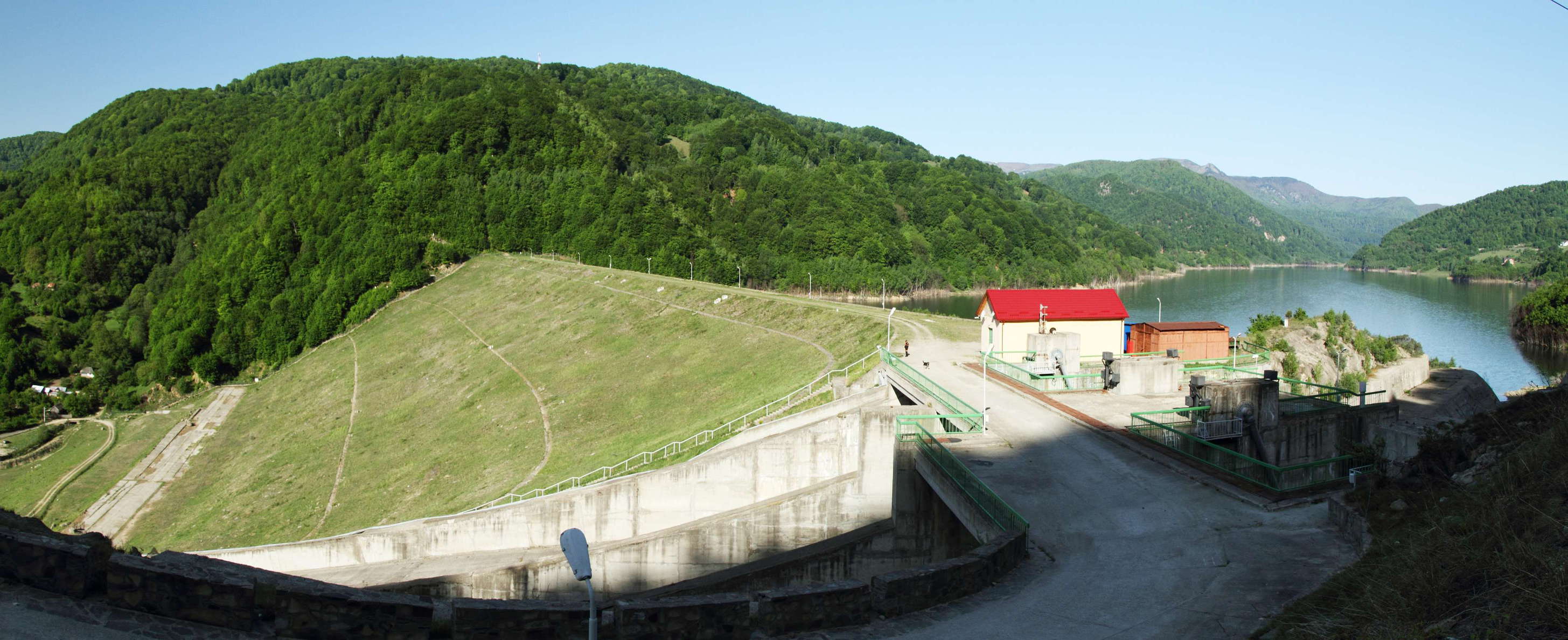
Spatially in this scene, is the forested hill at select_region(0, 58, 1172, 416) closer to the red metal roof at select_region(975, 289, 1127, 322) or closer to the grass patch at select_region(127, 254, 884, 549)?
the grass patch at select_region(127, 254, 884, 549)

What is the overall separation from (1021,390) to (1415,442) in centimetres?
1017

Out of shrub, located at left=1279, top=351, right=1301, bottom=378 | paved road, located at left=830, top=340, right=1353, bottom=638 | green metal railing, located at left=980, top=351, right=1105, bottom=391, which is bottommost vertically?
shrub, located at left=1279, top=351, right=1301, bottom=378

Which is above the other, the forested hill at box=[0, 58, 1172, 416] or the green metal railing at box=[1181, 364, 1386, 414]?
the forested hill at box=[0, 58, 1172, 416]

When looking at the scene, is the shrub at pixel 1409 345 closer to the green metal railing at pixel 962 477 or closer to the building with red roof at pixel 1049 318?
the building with red roof at pixel 1049 318

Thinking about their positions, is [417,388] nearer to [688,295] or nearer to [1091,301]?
[688,295]

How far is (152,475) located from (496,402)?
23.5 m

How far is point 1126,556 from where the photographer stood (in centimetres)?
1403

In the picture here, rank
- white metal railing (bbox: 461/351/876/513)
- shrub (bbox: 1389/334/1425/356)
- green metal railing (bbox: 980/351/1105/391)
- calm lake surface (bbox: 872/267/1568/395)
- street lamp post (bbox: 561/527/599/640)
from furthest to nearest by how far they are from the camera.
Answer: calm lake surface (bbox: 872/267/1568/395), shrub (bbox: 1389/334/1425/356), white metal railing (bbox: 461/351/876/513), green metal railing (bbox: 980/351/1105/391), street lamp post (bbox: 561/527/599/640)

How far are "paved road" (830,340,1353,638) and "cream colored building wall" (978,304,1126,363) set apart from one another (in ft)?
41.1

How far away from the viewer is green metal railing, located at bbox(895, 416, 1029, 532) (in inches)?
591

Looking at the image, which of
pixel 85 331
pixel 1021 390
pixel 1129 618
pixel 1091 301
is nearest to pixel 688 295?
pixel 1091 301

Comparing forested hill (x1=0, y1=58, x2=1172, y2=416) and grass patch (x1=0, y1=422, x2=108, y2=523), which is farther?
forested hill (x1=0, y1=58, x2=1172, y2=416)

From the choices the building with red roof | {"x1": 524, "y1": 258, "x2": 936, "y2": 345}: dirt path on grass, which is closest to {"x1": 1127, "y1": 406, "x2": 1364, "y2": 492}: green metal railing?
the building with red roof

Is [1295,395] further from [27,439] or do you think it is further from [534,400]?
[27,439]
